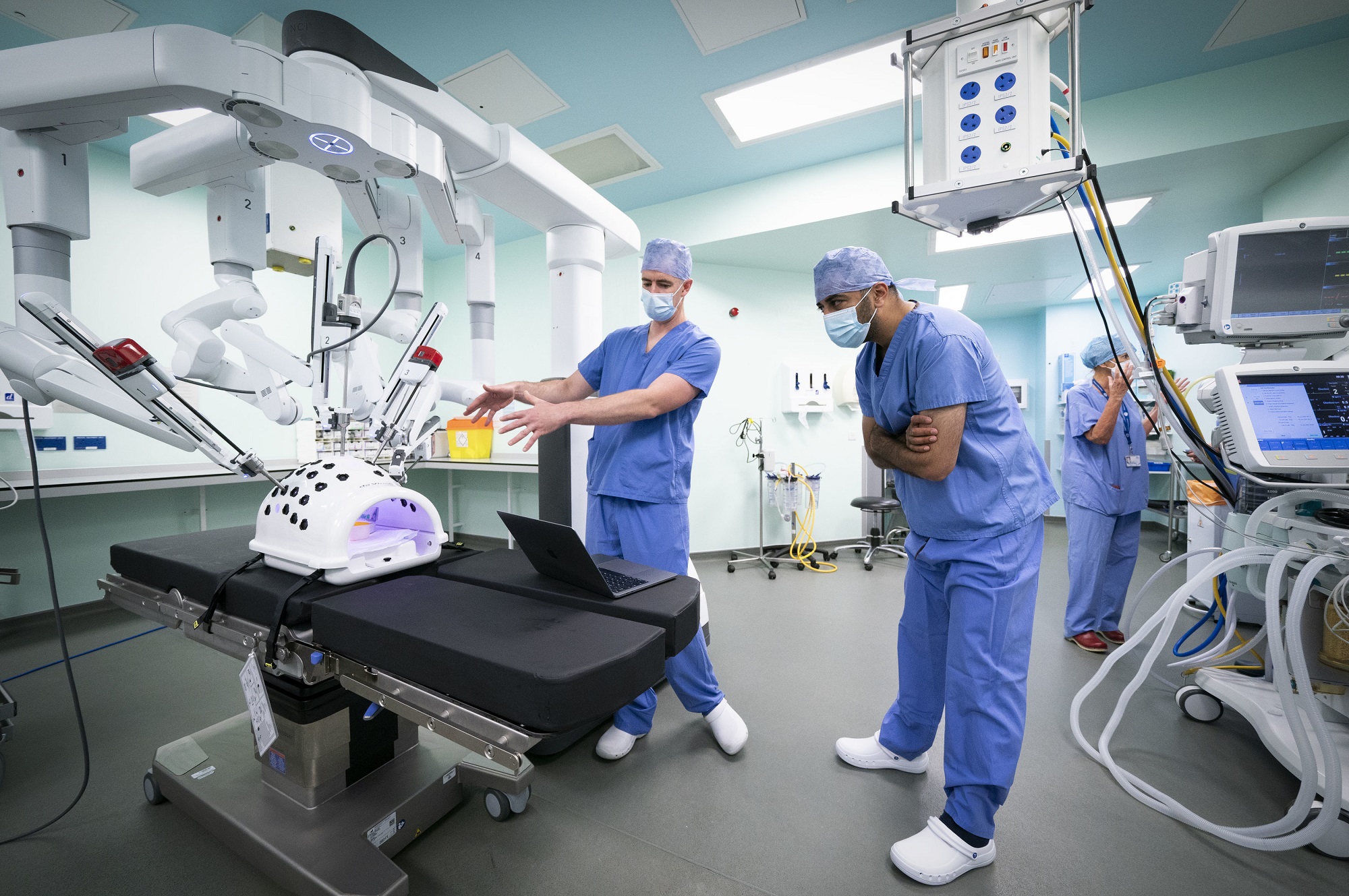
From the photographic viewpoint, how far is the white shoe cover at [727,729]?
1866mm

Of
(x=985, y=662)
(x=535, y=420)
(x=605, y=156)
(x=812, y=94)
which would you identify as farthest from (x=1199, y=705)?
(x=605, y=156)

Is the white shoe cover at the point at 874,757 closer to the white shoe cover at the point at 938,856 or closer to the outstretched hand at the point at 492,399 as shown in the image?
the white shoe cover at the point at 938,856

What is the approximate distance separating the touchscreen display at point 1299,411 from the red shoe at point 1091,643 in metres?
1.62

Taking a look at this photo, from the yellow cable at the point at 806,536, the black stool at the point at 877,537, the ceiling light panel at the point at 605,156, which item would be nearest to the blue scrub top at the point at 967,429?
the ceiling light panel at the point at 605,156

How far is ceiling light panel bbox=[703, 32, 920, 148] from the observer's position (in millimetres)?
2877

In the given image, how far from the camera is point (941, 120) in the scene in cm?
134

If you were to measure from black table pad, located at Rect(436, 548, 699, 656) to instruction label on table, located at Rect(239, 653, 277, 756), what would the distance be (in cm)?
39

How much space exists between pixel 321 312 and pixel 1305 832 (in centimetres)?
279

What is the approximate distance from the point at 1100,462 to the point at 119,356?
148 inches

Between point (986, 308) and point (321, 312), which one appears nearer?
point (321, 312)

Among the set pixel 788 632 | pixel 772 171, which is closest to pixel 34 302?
pixel 788 632

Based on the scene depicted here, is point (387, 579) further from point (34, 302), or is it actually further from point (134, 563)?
point (34, 302)

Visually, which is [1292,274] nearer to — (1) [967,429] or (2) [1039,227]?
(1) [967,429]

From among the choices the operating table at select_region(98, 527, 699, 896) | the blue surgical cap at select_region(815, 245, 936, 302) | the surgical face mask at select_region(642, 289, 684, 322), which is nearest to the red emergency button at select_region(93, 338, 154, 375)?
the operating table at select_region(98, 527, 699, 896)
